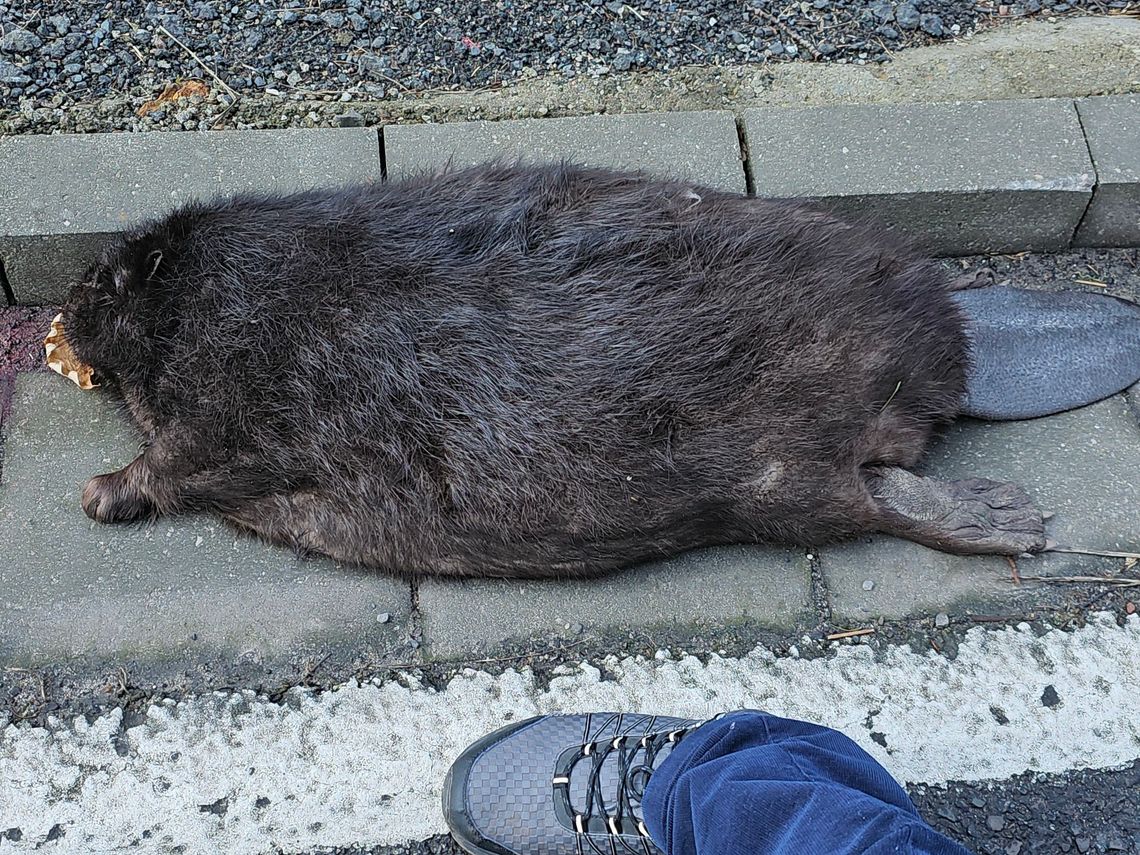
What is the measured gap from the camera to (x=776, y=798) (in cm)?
179

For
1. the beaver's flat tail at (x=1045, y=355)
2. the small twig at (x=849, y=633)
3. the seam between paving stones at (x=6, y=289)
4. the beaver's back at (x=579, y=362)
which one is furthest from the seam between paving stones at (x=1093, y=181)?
the seam between paving stones at (x=6, y=289)

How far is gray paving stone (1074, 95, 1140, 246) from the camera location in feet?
10.2

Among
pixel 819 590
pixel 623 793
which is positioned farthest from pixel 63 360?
pixel 819 590

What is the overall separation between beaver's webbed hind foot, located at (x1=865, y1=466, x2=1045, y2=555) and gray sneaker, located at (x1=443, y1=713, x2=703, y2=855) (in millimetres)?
794

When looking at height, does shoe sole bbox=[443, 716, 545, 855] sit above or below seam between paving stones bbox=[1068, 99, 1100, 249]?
below

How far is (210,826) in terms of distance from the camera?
235 cm

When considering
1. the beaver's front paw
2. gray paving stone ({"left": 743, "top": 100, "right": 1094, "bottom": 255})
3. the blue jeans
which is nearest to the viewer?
the blue jeans

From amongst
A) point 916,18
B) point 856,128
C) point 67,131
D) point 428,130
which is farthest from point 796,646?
point 67,131

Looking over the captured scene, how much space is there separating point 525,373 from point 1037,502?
1.48 metres

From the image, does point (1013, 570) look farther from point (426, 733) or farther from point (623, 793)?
point (426, 733)

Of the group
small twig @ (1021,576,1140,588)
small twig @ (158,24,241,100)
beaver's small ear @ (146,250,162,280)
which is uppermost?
small twig @ (158,24,241,100)

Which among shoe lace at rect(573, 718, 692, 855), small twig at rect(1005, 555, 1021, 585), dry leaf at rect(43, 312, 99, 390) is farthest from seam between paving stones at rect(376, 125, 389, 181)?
small twig at rect(1005, 555, 1021, 585)

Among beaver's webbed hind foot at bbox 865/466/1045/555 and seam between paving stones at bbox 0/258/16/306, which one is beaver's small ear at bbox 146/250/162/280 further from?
beaver's webbed hind foot at bbox 865/466/1045/555

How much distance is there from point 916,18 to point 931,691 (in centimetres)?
252
